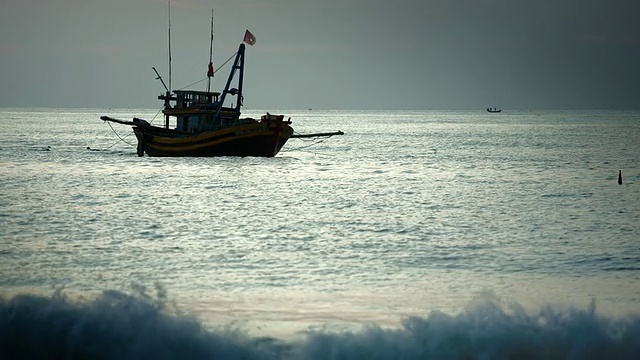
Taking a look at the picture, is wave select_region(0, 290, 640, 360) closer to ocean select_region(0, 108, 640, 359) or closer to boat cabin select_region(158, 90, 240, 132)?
ocean select_region(0, 108, 640, 359)

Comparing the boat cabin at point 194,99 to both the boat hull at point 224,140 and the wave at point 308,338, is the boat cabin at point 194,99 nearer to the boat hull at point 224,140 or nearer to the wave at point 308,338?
the boat hull at point 224,140

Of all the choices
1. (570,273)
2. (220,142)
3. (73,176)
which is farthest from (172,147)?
(570,273)

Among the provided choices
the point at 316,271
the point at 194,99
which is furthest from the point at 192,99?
the point at 316,271

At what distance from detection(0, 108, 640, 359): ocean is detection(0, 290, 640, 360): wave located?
4 cm

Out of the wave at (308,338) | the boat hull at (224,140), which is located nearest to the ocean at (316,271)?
the wave at (308,338)

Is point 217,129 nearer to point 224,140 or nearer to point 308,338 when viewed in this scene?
point 224,140

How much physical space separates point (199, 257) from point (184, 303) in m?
6.19

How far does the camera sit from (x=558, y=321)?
15.9 m

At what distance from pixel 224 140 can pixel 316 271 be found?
4553 centimetres

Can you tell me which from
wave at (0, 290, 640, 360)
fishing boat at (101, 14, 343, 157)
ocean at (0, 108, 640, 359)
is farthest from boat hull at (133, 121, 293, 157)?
wave at (0, 290, 640, 360)

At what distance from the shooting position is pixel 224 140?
68.2 m

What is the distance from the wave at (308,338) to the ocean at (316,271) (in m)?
0.04

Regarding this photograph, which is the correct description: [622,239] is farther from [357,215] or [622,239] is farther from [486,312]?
[486,312]

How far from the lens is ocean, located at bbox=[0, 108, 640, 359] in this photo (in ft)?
49.6
